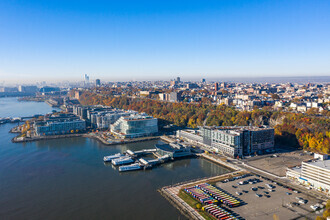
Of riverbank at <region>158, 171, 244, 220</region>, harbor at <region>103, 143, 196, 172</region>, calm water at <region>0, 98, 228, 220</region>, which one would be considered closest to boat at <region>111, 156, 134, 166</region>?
harbor at <region>103, 143, 196, 172</region>

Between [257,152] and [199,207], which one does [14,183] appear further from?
[257,152]

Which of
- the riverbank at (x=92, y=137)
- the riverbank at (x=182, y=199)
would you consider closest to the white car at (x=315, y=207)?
the riverbank at (x=182, y=199)

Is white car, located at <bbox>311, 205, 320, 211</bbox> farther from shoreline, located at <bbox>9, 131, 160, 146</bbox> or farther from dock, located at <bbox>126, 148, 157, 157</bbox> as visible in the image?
shoreline, located at <bbox>9, 131, 160, 146</bbox>

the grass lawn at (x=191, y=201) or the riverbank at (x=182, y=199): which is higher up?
the grass lawn at (x=191, y=201)

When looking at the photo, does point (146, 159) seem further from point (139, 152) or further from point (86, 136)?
point (86, 136)

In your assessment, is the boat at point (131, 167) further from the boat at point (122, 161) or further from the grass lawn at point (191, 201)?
the grass lawn at point (191, 201)

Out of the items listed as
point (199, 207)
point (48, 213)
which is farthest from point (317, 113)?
point (48, 213)

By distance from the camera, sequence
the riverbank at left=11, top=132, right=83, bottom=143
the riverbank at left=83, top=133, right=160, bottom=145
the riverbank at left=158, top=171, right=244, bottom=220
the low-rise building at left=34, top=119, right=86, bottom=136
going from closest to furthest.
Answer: the riverbank at left=158, top=171, right=244, bottom=220 → the riverbank at left=83, top=133, right=160, bottom=145 → the riverbank at left=11, top=132, right=83, bottom=143 → the low-rise building at left=34, top=119, right=86, bottom=136

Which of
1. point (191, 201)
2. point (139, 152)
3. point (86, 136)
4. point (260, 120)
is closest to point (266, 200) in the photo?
point (191, 201)
